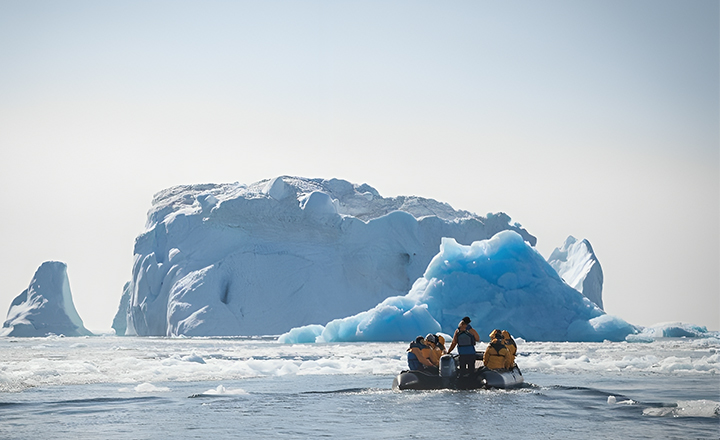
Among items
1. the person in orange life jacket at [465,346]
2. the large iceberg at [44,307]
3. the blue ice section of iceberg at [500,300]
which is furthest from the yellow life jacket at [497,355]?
the large iceberg at [44,307]

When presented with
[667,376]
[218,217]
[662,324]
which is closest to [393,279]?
[218,217]

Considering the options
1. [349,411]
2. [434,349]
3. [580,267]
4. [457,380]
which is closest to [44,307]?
[580,267]

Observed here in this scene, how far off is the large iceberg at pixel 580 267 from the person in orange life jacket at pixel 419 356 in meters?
23.1

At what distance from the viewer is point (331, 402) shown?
30.8 ft

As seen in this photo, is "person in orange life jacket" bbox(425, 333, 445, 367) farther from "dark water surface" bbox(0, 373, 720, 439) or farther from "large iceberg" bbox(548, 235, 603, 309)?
"large iceberg" bbox(548, 235, 603, 309)

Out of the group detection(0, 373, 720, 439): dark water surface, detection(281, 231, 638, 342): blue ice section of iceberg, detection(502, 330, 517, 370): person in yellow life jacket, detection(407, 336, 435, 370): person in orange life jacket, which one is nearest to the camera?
detection(0, 373, 720, 439): dark water surface

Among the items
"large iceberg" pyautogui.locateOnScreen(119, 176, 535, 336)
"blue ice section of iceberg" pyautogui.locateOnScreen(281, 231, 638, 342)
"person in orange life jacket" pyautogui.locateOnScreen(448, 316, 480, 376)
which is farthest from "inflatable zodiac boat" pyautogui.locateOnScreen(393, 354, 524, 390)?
"large iceberg" pyautogui.locateOnScreen(119, 176, 535, 336)

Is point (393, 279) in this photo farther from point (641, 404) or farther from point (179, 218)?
point (641, 404)

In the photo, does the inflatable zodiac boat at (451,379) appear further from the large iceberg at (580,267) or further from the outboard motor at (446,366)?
the large iceberg at (580,267)

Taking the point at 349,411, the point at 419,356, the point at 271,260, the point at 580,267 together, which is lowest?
the point at 349,411

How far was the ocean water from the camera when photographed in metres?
7.16

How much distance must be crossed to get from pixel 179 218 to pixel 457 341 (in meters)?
21.7

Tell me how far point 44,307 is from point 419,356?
3021 cm

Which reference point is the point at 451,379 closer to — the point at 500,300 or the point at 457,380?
the point at 457,380
